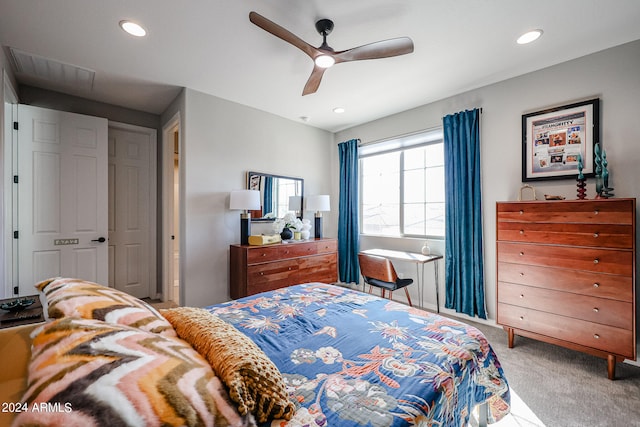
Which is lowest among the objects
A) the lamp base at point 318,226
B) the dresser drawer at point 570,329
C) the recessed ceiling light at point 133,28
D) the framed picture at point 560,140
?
the dresser drawer at point 570,329

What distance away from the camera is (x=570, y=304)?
6.98 ft

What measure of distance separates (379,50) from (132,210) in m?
3.69

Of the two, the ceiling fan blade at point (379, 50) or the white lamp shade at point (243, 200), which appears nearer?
the ceiling fan blade at point (379, 50)

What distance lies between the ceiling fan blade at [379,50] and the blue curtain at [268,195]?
6.95 feet

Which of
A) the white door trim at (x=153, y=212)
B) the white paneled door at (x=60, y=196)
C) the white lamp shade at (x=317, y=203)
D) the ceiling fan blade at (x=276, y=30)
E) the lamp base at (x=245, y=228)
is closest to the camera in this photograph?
the ceiling fan blade at (x=276, y=30)

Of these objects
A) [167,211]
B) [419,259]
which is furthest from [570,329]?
[167,211]

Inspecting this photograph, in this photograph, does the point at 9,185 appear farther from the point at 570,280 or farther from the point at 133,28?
the point at 570,280

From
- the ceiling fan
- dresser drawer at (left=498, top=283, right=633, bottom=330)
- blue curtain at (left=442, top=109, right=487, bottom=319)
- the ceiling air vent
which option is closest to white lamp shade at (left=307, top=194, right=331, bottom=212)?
blue curtain at (left=442, top=109, right=487, bottom=319)

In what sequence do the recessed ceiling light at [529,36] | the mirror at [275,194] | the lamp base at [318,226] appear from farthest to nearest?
1. the lamp base at [318,226]
2. the mirror at [275,194]
3. the recessed ceiling light at [529,36]

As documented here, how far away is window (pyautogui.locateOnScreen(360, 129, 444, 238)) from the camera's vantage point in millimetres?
3527

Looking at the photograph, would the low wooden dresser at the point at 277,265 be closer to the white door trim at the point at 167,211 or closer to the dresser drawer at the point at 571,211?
the white door trim at the point at 167,211

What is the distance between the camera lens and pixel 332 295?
192 cm

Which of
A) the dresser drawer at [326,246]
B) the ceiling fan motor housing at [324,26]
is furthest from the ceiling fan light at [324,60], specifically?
the dresser drawer at [326,246]

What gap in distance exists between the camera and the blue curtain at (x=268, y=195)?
12.4ft
